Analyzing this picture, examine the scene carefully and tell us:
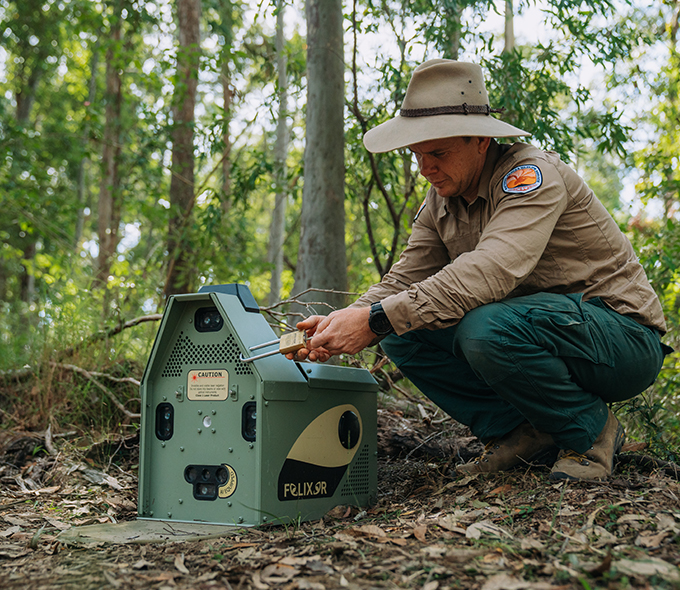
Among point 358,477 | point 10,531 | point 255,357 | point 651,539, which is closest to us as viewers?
point 651,539

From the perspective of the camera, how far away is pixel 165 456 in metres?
2.19

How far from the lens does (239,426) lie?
1998 millimetres

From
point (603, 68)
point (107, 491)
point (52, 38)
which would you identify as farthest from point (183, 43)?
point (52, 38)

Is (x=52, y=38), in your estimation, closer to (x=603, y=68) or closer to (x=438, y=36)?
(x=438, y=36)

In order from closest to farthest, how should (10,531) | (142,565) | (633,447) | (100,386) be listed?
(142,565), (10,531), (633,447), (100,386)

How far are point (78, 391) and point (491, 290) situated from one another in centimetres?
262

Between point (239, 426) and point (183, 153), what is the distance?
248 inches

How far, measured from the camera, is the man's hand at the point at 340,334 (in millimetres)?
2059

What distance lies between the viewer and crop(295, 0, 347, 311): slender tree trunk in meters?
3.77

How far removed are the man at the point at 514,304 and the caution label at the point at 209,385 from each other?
0.32m

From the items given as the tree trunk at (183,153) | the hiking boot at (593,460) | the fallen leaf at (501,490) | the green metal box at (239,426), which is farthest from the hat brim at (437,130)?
the tree trunk at (183,153)

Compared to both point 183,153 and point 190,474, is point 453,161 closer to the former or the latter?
point 190,474

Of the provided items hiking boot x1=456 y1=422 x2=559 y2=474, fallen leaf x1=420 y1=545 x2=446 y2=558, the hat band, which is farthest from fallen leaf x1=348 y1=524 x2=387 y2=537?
the hat band

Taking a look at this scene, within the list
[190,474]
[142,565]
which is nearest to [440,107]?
[190,474]
